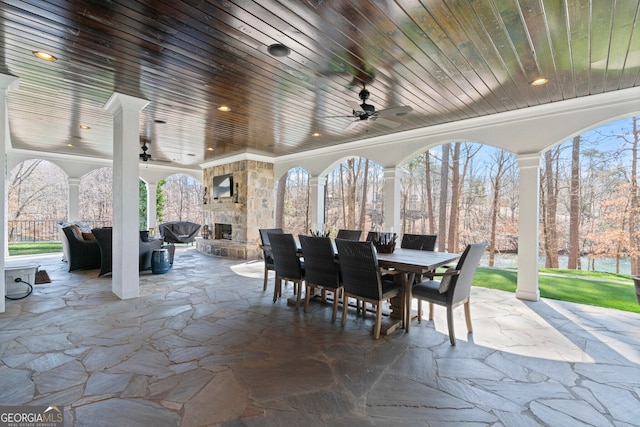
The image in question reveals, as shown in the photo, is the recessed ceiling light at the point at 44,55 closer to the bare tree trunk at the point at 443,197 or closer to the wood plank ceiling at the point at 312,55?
the wood plank ceiling at the point at 312,55

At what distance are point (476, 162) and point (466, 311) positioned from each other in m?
7.69

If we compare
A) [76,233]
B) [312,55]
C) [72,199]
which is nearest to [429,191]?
[312,55]

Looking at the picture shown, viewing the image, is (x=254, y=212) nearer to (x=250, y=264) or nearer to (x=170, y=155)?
(x=250, y=264)

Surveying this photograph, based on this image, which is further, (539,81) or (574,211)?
(574,211)

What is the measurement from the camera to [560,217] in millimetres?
8211

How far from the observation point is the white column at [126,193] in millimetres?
4074

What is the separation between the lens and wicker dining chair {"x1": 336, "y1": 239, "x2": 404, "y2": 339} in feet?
9.71

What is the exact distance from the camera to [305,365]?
2.45 meters

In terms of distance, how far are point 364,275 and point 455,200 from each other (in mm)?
7859

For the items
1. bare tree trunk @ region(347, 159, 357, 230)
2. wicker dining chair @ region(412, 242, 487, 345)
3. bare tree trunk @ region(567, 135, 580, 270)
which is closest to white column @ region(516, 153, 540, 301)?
wicker dining chair @ region(412, 242, 487, 345)

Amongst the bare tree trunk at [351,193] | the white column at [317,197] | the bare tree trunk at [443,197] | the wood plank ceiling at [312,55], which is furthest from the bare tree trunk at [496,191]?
the white column at [317,197]

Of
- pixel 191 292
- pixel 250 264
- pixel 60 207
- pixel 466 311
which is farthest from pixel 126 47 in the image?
pixel 60 207

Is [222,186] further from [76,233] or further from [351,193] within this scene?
[351,193]

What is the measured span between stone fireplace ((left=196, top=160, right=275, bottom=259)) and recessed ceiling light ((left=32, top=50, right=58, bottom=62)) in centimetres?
504
